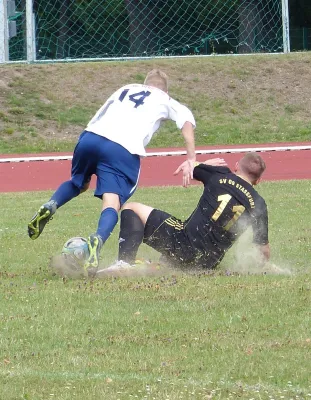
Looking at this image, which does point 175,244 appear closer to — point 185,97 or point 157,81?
point 157,81

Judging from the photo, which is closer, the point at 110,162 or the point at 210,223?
the point at 210,223

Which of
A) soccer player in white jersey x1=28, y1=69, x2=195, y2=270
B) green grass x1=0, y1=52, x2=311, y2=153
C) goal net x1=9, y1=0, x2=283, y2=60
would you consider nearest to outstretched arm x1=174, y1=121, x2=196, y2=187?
soccer player in white jersey x1=28, y1=69, x2=195, y2=270

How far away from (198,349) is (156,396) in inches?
34.9

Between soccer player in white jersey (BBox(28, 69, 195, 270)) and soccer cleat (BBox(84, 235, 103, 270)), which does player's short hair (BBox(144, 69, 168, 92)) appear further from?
soccer cleat (BBox(84, 235, 103, 270))

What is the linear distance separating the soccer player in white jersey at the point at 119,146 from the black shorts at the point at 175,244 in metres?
0.34

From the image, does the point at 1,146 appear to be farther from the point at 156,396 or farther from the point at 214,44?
the point at 156,396

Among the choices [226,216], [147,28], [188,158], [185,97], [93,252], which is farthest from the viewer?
[147,28]

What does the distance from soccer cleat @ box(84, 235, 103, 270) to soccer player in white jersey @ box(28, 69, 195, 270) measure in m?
0.28

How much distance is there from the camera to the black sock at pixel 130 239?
8.29 m

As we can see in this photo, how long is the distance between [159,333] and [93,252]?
180cm

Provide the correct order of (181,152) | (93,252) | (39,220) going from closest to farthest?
(93,252) < (39,220) < (181,152)

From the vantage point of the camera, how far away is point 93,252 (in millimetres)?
7750

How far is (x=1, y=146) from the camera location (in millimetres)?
24500

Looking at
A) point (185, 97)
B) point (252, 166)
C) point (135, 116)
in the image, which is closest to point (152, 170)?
point (185, 97)
